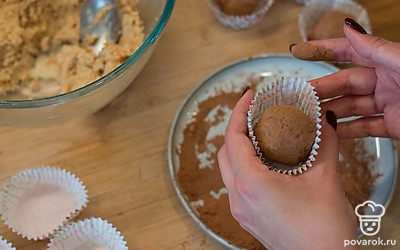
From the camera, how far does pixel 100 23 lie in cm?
116

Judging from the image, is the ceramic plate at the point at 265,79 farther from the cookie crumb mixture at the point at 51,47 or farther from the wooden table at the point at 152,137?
the cookie crumb mixture at the point at 51,47

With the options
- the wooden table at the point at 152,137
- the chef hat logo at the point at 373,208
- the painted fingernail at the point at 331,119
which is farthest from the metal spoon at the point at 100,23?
the chef hat logo at the point at 373,208

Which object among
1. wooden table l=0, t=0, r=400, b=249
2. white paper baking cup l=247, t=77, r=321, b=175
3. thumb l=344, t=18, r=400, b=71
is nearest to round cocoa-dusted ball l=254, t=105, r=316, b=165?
white paper baking cup l=247, t=77, r=321, b=175

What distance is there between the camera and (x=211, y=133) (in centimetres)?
113

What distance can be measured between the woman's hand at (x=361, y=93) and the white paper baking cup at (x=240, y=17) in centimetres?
27

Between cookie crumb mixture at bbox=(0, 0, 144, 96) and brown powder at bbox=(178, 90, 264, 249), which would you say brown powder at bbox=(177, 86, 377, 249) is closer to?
brown powder at bbox=(178, 90, 264, 249)

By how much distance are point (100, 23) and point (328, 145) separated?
0.61m

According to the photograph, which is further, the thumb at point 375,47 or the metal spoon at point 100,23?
the metal spoon at point 100,23

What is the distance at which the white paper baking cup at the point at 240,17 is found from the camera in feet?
4.05

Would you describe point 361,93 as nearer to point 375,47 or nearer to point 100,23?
point 375,47

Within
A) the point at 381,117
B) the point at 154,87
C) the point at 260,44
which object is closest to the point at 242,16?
the point at 260,44

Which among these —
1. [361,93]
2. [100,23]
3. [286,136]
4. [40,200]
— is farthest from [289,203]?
[100,23]

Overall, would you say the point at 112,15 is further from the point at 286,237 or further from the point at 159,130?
the point at 286,237

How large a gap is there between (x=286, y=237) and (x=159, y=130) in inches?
18.2
